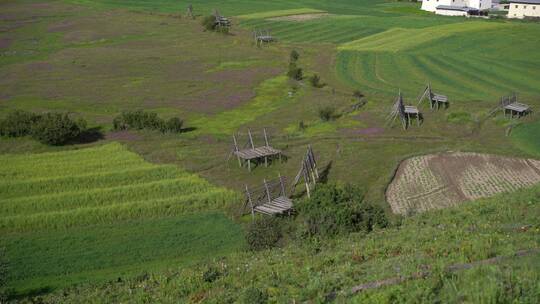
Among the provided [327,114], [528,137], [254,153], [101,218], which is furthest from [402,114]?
[101,218]

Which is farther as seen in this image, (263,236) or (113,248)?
(113,248)

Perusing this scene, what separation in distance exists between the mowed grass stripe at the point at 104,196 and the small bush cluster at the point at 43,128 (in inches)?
361

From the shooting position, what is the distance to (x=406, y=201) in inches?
1185

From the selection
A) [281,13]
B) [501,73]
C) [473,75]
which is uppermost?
[281,13]

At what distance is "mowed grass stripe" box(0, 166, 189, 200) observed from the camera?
103 feet

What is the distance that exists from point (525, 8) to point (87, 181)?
110456mm

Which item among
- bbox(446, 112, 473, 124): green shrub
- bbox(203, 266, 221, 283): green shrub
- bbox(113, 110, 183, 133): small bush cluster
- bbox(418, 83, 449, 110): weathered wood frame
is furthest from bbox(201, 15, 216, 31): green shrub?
bbox(203, 266, 221, 283): green shrub

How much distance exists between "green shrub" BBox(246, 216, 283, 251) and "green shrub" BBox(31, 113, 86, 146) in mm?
20214

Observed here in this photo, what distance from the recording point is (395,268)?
15.1m

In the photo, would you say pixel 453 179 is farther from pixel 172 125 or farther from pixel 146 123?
pixel 146 123

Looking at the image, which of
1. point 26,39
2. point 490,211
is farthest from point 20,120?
point 26,39

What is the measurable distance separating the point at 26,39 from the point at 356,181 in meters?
76.7

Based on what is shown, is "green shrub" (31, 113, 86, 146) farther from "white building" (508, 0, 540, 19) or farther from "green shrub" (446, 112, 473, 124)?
"white building" (508, 0, 540, 19)

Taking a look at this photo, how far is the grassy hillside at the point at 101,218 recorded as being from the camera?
24.1m
